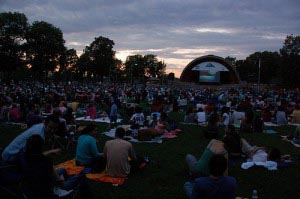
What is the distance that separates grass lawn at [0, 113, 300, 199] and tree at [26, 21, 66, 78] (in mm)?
40095

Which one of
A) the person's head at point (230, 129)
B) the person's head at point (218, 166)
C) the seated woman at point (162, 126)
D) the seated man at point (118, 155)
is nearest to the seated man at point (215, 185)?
the person's head at point (218, 166)

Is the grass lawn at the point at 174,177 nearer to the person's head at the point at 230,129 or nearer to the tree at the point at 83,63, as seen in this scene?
the person's head at the point at 230,129

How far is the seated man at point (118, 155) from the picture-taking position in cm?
680

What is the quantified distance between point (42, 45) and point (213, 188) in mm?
48964

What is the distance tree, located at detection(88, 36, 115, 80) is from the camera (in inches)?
2982

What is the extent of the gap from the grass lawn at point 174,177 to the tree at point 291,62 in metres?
45.1

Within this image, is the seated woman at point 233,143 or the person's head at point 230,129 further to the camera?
the seated woman at point 233,143

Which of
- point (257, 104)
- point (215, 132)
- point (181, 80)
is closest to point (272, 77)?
point (181, 80)

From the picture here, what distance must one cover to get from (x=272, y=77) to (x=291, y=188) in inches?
3595

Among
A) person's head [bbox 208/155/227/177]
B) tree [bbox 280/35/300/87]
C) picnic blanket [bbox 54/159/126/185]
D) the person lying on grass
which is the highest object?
tree [bbox 280/35/300/87]

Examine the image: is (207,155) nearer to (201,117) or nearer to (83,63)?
(201,117)

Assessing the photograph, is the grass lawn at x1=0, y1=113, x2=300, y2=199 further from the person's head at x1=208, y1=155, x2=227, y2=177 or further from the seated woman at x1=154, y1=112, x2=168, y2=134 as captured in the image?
the person's head at x1=208, y1=155, x2=227, y2=177

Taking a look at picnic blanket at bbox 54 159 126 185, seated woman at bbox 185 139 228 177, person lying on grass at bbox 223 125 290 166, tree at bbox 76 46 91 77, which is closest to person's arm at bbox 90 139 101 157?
picnic blanket at bbox 54 159 126 185

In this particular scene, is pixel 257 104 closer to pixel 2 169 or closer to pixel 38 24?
pixel 2 169
